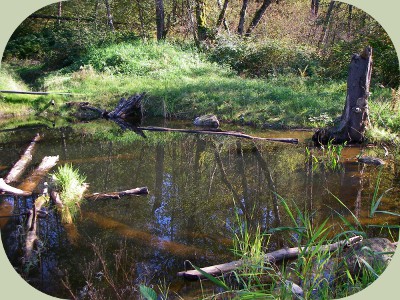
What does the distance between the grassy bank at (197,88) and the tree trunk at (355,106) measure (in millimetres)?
511

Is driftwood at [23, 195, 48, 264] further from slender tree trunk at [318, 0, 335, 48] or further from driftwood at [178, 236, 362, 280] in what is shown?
slender tree trunk at [318, 0, 335, 48]

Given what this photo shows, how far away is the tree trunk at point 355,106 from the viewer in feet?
27.2

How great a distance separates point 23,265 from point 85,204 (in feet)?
5.62

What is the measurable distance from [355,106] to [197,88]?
5773 mm

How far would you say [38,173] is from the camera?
750 centimetres

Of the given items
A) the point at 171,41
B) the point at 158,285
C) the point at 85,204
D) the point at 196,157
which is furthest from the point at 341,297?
the point at 171,41

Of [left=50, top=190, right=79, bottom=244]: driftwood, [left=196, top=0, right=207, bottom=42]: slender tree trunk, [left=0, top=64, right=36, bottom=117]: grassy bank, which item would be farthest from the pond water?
[left=196, top=0, right=207, bottom=42]: slender tree trunk

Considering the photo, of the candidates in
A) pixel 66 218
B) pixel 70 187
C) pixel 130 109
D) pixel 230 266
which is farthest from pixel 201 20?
pixel 230 266

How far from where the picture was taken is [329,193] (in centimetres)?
646

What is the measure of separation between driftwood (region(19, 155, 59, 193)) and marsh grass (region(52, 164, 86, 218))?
1.34 feet

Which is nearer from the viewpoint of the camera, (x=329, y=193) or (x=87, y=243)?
(x=87, y=243)

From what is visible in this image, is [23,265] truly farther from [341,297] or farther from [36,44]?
[36,44]

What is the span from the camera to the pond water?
4555 millimetres

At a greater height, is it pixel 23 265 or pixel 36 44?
pixel 36 44
